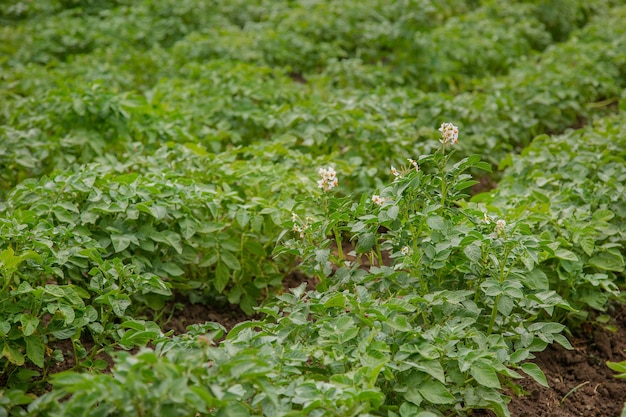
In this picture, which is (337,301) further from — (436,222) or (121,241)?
(121,241)

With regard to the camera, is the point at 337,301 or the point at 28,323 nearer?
the point at 337,301

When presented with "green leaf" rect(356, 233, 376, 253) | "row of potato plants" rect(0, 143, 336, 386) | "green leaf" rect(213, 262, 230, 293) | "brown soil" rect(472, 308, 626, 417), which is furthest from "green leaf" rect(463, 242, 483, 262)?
"green leaf" rect(213, 262, 230, 293)

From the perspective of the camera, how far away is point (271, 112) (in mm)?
4309

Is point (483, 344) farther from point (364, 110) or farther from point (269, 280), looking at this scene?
point (364, 110)

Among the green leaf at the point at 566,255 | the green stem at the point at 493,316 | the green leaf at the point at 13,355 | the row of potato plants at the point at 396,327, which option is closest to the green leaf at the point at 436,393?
the row of potato plants at the point at 396,327

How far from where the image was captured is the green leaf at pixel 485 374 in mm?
2082

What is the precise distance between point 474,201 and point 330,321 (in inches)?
58.4

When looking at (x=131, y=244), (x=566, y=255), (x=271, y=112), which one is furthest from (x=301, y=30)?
(x=566, y=255)

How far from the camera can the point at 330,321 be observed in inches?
87.4

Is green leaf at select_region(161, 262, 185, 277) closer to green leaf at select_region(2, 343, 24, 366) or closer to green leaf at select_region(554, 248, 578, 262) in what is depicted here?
green leaf at select_region(2, 343, 24, 366)

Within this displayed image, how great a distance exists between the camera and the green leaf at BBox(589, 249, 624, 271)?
297 cm

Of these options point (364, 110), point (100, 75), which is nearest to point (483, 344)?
point (364, 110)

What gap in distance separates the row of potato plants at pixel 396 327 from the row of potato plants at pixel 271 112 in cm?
115

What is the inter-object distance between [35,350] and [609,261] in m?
2.40
